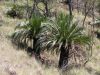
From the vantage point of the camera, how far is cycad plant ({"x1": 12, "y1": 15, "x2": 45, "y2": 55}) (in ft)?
52.5

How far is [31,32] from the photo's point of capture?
16.2 metres

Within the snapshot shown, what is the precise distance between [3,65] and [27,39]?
703 cm

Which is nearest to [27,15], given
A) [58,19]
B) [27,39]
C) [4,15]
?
[4,15]

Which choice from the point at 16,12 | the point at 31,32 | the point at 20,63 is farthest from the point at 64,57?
the point at 16,12

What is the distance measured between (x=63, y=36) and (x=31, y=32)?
210 cm

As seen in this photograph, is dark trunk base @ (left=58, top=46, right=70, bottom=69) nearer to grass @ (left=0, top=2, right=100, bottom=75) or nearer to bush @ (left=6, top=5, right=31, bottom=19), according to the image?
grass @ (left=0, top=2, right=100, bottom=75)

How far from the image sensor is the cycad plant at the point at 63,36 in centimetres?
1472

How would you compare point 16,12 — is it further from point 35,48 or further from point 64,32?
point 64,32

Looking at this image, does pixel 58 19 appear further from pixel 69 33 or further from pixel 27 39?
pixel 27 39

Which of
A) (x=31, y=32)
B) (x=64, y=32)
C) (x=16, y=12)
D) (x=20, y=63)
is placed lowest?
(x=16, y=12)

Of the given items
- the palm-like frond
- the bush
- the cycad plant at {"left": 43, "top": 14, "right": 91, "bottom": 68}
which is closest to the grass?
the cycad plant at {"left": 43, "top": 14, "right": 91, "bottom": 68}

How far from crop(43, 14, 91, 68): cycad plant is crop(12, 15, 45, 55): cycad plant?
0.74 m

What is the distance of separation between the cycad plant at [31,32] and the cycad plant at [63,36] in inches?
29.1

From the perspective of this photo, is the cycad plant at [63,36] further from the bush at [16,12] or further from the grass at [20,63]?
the bush at [16,12]
